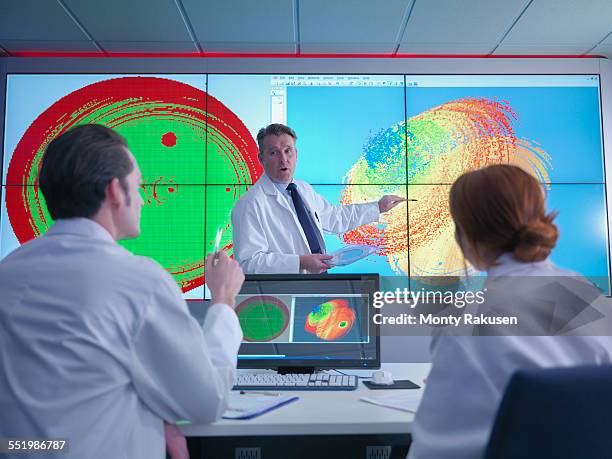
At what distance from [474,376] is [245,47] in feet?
11.5

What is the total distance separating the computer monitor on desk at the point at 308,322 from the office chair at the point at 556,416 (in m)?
0.91

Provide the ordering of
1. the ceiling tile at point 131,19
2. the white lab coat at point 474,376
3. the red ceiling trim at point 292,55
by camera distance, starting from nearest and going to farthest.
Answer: the white lab coat at point 474,376 → the ceiling tile at point 131,19 → the red ceiling trim at point 292,55

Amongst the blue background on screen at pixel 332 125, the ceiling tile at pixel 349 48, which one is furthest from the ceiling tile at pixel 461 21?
the blue background on screen at pixel 332 125

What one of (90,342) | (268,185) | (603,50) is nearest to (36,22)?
(268,185)

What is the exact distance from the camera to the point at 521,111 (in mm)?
3939

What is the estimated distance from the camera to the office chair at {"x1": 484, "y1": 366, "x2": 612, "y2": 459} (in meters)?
0.77

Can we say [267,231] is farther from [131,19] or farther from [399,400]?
[131,19]

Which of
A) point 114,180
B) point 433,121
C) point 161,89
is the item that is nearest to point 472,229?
point 114,180

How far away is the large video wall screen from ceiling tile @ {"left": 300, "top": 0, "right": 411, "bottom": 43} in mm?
310

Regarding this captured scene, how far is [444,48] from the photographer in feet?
12.9

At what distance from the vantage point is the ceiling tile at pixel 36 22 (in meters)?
3.35

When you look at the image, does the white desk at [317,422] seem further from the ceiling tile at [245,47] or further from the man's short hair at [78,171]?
the ceiling tile at [245,47]

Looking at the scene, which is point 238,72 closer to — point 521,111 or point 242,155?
point 242,155

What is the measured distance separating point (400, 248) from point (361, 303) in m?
2.18
